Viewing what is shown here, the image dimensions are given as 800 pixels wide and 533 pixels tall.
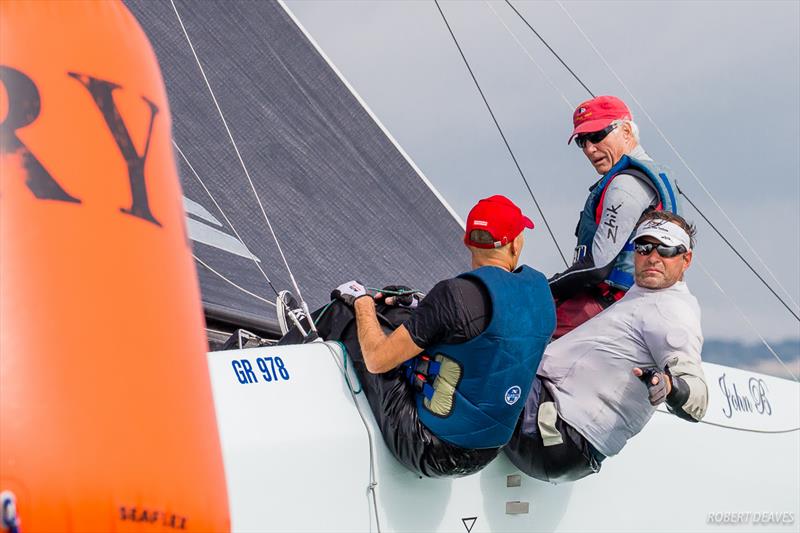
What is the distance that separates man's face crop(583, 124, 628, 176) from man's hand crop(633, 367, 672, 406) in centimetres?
Result: 60

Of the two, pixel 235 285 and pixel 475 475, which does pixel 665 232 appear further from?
pixel 235 285

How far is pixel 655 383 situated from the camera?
5.47 feet

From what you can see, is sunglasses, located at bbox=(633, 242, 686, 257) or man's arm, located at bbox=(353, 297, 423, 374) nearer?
man's arm, located at bbox=(353, 297, 423, 374)

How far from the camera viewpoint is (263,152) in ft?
10.8

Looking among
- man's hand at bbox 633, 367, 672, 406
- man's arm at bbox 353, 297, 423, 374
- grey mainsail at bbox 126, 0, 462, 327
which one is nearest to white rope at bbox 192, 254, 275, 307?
grey mainsail at bbox 126, 0, 462, 327

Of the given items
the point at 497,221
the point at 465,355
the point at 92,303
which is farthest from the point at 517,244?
the point at 92,303

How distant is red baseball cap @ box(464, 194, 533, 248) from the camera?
1.78 m

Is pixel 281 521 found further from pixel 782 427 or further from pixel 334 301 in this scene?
pixel 782 427

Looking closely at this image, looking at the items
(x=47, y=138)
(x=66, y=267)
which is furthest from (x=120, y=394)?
(x=47, y=138)

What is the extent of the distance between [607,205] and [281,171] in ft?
4.53

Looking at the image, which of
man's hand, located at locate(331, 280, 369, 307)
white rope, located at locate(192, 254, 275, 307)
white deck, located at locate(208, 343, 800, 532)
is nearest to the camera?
white deck, located at locate(208, 343, 800, 532)

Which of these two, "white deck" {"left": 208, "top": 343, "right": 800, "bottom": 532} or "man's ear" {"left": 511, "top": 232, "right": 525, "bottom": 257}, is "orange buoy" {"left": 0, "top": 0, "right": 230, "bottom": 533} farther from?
"man's ear" {"left": 511, "top": 232, "right": 525, "bottom": 257}

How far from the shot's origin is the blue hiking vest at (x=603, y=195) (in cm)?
211

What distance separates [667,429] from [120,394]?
154cm
